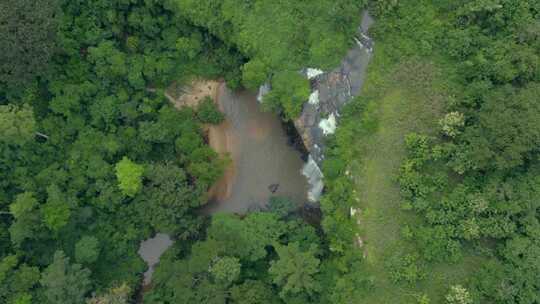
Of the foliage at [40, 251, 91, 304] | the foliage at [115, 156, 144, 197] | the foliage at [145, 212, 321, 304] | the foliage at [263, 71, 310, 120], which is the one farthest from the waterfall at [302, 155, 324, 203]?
the foliage at [40, 251, 91, 304]

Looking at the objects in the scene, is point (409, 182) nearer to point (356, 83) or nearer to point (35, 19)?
point (356, 83)

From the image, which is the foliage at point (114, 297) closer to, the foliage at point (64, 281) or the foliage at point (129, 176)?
the foliage at point (64, 281)

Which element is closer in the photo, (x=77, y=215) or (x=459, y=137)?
(x=459, y=137)

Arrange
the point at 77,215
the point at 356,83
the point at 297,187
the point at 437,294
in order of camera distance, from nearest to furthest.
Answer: the point at 437,294 < the point at 356,83 < the point at 77,215 < the point at 297,187

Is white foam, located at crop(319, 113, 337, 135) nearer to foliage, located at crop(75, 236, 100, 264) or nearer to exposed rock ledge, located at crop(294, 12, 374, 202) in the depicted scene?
exposed rock ledge, located at crop(294, 12, 374, 202)

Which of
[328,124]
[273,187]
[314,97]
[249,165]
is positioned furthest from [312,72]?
[273,187]

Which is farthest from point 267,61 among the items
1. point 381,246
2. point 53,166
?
point 53,166

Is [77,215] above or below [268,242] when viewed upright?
below
